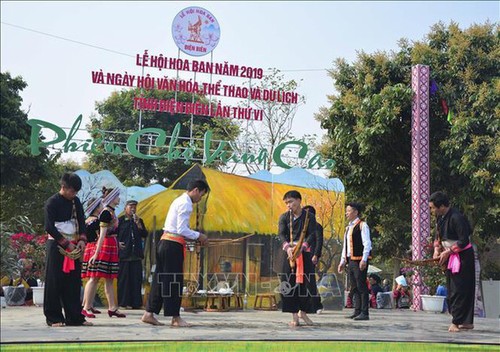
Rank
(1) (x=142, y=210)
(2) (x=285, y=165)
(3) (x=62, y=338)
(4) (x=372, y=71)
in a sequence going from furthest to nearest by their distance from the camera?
(4) (x=372, y=71), (2) (x=285, y=165), (1) (x=142, y=210), (3) (x=62, y=338)

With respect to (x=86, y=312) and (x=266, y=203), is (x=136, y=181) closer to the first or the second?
(x=266, y=203)

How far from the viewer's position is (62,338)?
5656 millimetres

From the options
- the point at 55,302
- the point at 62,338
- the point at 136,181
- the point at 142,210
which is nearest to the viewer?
the point at 62,338

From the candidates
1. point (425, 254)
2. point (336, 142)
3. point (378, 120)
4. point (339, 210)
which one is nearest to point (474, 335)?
point (339, 210)

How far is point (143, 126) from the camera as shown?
25.5m

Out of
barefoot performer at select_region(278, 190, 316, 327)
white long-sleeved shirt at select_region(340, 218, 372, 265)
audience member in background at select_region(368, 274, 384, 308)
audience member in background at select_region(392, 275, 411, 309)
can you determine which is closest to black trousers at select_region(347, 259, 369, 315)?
white long-sleeved shirt at select_region(340, 218, 372, 265)

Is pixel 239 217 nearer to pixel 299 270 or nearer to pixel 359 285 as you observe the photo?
pixel 359 285

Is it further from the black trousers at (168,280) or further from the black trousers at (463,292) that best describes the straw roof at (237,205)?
the black trousers at (463,292)

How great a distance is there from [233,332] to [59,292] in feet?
5.50

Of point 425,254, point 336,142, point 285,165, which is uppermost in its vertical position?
point 336,142

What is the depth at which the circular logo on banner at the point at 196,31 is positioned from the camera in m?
16.9

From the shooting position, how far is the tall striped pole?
12.9m

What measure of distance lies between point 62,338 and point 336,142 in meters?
11.1

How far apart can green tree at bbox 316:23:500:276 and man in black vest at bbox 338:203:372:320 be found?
5293 mm
